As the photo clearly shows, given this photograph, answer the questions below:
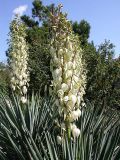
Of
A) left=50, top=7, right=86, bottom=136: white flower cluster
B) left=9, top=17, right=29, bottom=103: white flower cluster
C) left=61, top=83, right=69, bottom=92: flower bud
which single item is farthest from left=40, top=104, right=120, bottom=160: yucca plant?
left=9, top=17, right=29, bottom=103: white flower cluster

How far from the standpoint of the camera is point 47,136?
11.8 feet

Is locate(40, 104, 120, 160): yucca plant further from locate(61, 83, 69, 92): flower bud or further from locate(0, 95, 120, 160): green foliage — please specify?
locate(61, 83, 69, 92): flower bud

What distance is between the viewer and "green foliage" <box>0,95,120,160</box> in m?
2.86

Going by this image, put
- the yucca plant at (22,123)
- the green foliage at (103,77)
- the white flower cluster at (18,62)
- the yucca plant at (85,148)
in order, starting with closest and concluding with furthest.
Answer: the yucca plant at (85,148), the yucca plant at (22,123), the white flower cluster at (18,62), the green foliage at (103,77)

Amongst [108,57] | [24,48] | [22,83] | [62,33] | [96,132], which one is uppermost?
[108,57]

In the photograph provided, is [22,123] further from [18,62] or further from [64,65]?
[18,62]

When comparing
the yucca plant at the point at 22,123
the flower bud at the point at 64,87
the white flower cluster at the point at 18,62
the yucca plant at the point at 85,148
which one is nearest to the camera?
the yucca plant at the point at 85,148

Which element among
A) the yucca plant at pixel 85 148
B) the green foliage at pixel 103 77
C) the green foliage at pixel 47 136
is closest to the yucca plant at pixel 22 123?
the green foliage at pixel 47 136

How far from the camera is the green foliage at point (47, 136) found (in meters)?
2.86

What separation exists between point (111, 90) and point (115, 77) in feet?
1.15

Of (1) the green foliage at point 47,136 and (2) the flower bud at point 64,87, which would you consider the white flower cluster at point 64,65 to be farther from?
(1) the green foliage at point 47,136

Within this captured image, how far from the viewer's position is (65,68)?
3.16 meters

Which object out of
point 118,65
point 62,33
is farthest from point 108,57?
point 62,33

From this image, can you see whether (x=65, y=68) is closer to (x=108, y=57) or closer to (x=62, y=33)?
(x=62, y=33)
